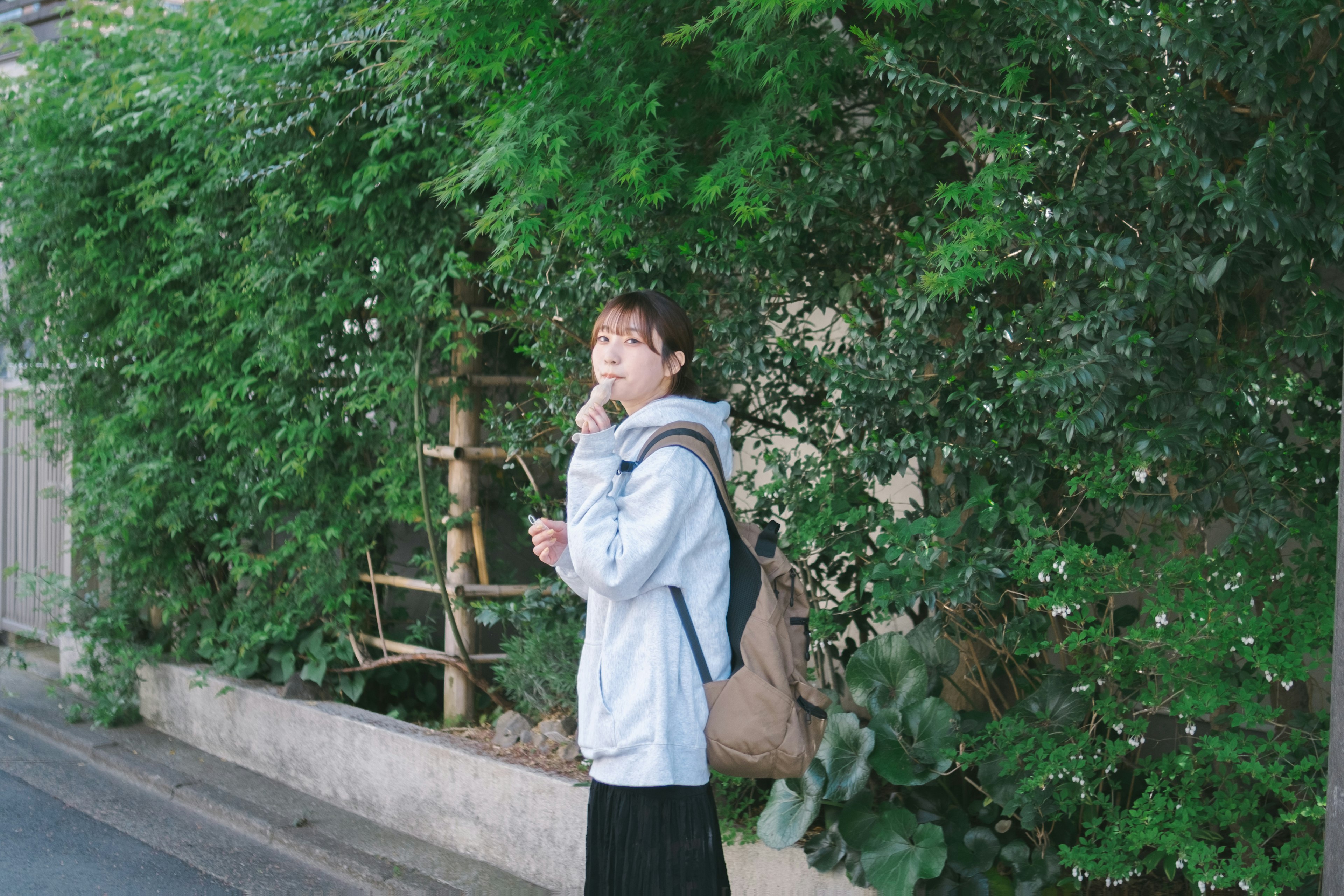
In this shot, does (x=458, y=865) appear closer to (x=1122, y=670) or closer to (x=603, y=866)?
(x=603, y=866)

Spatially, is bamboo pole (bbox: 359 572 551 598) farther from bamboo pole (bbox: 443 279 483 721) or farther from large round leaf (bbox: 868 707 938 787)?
large round leaf (bbox: 868 707 938 787)

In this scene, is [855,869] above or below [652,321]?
below

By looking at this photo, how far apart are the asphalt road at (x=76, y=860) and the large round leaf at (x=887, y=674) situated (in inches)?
106

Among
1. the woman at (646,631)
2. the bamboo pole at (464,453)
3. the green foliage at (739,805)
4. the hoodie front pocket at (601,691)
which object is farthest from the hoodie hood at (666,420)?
the bamboo pole at (464,453)

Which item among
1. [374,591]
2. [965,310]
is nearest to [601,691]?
[965,310]

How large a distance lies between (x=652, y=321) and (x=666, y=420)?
0.78ft

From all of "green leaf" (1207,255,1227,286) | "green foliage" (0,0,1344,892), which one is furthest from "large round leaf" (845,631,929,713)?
"green leaf" (1207,255,1227,286)

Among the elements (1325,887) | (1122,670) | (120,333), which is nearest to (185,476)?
(120,333)

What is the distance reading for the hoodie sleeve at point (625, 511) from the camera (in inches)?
91.6

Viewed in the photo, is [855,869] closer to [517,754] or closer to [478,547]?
[517,754]

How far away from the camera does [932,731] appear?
333cm

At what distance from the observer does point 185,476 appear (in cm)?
605

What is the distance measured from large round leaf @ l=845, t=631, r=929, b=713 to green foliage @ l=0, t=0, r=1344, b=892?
1 centimetres

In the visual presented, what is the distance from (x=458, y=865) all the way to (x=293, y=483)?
2.09 m
